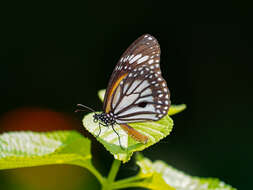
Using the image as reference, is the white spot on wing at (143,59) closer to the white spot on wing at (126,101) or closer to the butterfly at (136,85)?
the butterfly at (136,85)

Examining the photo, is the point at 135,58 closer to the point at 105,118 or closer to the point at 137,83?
the point at 137,83

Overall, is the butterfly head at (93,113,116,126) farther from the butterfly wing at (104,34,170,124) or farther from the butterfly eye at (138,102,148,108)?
the butterfly eye at (138,102,148,108)

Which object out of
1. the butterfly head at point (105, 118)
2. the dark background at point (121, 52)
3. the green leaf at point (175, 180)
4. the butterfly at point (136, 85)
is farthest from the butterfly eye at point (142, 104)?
the dark background at point (121, 52)

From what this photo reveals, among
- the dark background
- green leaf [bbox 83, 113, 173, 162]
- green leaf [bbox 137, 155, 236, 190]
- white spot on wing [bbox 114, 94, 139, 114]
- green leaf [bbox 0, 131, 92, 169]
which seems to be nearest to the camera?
green leaf [bbox 83, 113, 173, 162]

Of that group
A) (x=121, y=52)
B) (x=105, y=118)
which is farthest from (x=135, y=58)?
(x=121, y=52)

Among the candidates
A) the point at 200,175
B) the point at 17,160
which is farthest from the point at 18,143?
the point at 200,175

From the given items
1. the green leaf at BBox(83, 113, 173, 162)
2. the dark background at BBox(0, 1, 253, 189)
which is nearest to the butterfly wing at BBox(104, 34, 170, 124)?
the green leaf at BBox(83, 113, 173, 162)

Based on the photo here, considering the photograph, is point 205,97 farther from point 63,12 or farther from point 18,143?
point 18,143

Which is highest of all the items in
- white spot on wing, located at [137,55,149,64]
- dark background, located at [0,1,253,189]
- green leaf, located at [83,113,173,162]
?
white spot on wing, located at [137,55,149,64]

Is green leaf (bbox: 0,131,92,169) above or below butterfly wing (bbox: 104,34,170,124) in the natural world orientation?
below
